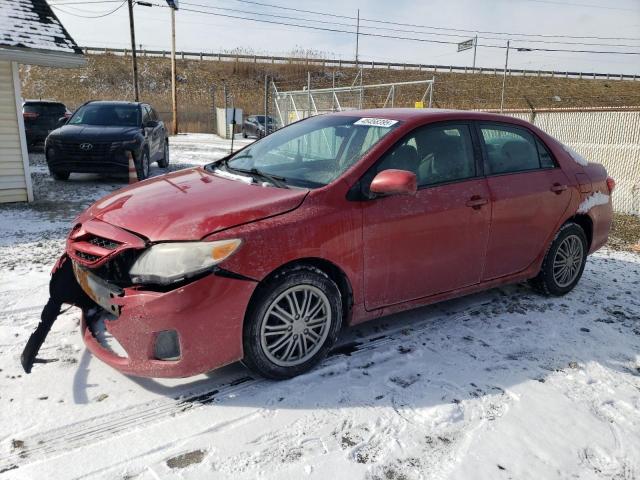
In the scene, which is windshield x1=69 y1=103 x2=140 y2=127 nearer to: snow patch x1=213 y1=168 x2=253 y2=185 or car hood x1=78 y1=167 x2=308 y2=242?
snow patch x1=213 y1=168 x2=253 y2=185

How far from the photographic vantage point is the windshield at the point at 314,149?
3.46 meters

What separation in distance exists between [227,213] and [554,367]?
238 centimetres

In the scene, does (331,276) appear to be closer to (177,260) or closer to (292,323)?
(292,323)

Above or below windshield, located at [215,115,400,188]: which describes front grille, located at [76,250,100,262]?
below

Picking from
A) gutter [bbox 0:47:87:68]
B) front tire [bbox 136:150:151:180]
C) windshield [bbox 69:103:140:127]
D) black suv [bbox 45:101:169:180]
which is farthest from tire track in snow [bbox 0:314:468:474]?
windshield [bbox 69:103:140:127]

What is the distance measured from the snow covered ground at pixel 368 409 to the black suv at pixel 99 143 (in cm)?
610

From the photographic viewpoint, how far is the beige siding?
8195 mm

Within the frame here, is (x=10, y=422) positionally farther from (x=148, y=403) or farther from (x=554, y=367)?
(x=554, y=367)

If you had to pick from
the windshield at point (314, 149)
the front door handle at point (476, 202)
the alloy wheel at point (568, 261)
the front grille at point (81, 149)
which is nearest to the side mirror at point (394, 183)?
the windshield at point (314, 149)

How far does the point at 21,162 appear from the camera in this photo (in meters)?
8.39

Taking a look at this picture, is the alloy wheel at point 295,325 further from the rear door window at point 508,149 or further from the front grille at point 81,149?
the front grille at point 81,149

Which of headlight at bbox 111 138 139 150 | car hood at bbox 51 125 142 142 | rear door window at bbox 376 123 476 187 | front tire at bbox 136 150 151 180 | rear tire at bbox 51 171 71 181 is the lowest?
rear tire at bbox 51 171 71 181

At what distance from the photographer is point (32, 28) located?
27.9ft

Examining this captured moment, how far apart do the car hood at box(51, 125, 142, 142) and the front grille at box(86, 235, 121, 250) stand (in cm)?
745
